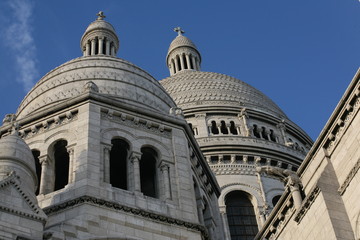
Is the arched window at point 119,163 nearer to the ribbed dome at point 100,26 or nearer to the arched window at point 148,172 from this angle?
the arched window at point 148,172

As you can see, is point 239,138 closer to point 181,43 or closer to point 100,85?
point 100,85

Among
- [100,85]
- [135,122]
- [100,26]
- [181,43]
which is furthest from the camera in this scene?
[181,43]

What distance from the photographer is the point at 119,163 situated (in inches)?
1046

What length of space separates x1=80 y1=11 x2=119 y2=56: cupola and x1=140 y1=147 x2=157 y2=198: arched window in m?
11.0

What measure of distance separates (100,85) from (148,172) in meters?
4.26

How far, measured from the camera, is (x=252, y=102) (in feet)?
165

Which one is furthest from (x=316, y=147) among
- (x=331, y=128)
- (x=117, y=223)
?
(x=117, y=223)

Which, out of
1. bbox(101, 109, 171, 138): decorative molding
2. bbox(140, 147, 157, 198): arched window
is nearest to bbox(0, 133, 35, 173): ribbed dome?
bbox(101, 109, 171, 138): decorative molding

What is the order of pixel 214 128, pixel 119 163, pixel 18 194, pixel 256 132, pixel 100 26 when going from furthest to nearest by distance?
1. pixel 256 132
2. pixel 214 128
3. pixel 100 26
4. pixel 119 163
5. pixel 18 194

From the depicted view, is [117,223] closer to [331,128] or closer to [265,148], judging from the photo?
[331,128]

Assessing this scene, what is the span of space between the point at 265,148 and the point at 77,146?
70.3 ft

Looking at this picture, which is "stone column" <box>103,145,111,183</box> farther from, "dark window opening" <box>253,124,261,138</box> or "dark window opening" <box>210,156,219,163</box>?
"dark window opening" <box>253,124,261,138</box>

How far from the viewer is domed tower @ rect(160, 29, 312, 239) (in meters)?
41.4

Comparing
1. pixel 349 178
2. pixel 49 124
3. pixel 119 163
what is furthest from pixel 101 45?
pixel 349 178
